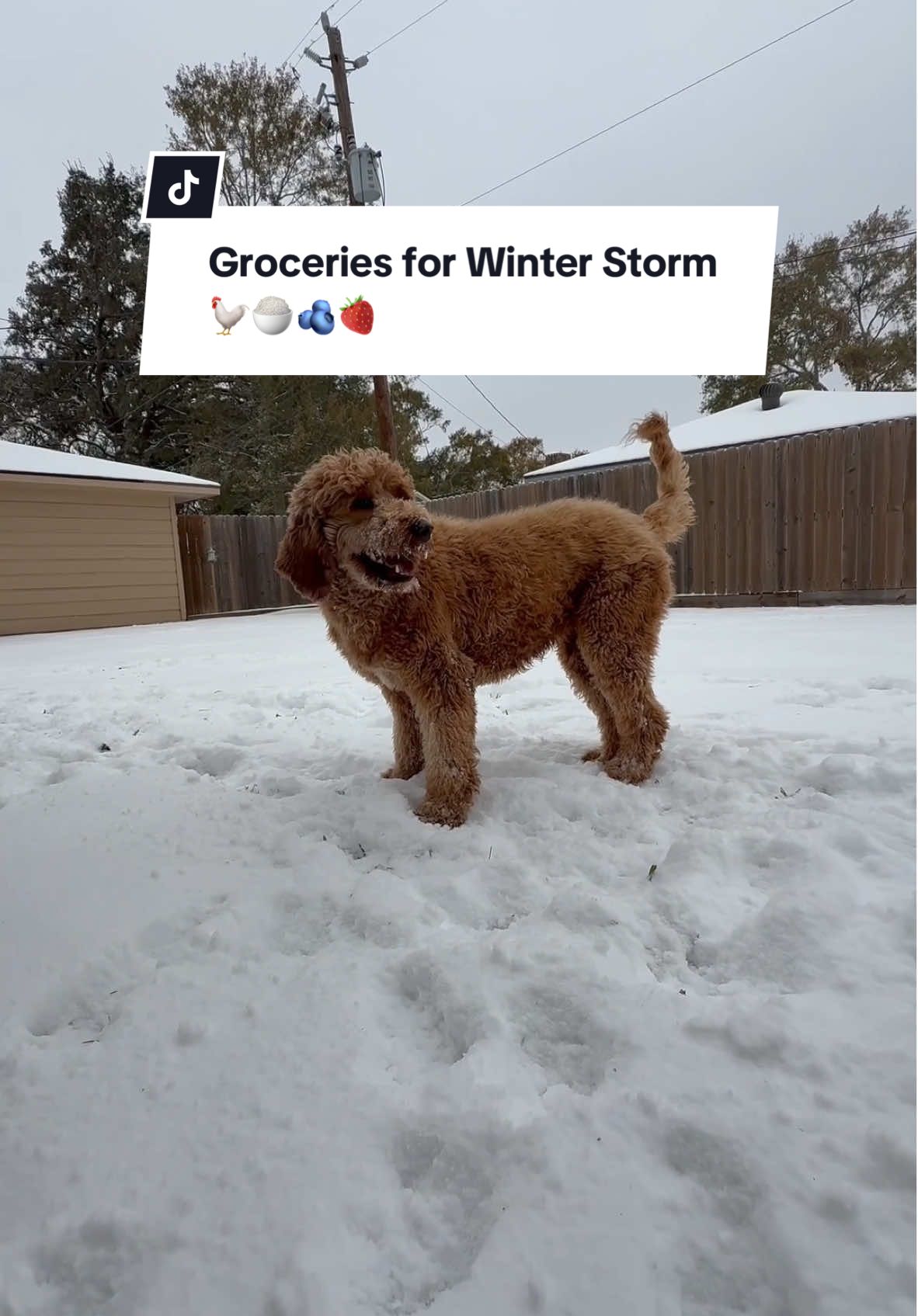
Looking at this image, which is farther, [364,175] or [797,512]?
[364,175]

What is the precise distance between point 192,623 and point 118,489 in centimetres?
282

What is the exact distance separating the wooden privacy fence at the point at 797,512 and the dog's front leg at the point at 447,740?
4.42m

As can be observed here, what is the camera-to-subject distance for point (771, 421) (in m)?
11.1

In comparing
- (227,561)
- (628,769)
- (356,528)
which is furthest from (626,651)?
(227,561)

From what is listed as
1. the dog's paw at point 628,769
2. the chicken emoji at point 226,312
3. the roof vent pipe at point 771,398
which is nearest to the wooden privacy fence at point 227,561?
the chicken emoji at point 226,312

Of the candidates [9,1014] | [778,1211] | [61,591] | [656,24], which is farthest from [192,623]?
[778,1211]

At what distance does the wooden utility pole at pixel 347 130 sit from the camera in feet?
33.5

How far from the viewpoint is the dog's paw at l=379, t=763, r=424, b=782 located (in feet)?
8.96

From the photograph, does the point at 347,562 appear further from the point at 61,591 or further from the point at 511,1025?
the point at 61,591

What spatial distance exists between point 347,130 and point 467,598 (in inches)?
488

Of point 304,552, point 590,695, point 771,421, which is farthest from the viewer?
point 771,421

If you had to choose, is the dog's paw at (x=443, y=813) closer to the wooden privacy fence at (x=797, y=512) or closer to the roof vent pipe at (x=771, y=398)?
the wooden privacy fence at (x=797, y=512)

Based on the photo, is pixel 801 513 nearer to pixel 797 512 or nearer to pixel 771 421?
pixel 797 512

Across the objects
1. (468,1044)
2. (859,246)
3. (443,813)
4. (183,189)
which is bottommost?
(468,1044)
